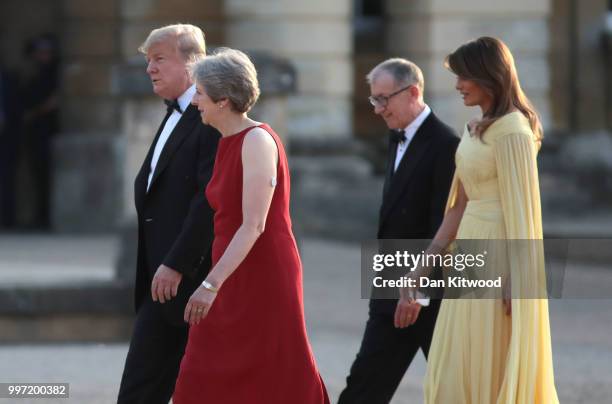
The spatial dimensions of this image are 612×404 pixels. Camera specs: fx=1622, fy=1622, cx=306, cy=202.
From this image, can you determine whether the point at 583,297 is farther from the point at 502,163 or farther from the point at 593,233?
the point at 502,163

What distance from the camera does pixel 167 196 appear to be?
6.30 metres

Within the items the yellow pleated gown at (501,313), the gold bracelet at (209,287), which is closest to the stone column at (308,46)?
the yellow pleated gown at (501,313)

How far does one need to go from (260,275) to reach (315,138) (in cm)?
971

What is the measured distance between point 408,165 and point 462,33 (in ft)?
29.2

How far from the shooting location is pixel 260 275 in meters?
5.57

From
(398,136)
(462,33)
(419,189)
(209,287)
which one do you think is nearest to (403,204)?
(419,189)

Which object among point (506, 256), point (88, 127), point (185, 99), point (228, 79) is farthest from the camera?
point (88, 127)

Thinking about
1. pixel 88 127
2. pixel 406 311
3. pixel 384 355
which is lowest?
pixel 384 355

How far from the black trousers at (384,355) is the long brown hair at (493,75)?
3.14 ft

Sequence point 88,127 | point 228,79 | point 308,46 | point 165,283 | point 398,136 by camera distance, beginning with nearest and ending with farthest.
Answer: point 228,79 < point 165,283 < point 398,136 < point 308,46 < point 88,127

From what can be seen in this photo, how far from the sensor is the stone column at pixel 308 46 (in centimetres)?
1508

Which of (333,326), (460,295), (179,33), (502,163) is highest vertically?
(179,33)

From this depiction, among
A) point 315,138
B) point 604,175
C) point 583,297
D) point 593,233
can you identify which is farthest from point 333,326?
point 604,175

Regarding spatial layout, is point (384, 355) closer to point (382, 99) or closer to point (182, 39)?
point (382, 99)
